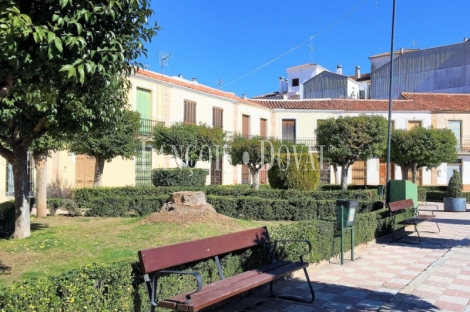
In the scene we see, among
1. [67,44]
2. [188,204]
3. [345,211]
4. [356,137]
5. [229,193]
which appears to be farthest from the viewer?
[356,137]

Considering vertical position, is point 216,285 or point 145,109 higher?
point 145,109

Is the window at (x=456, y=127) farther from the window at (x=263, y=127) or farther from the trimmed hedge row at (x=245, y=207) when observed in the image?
the trimmed hedge row at (x=245, y=207)

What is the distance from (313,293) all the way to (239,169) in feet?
81.9

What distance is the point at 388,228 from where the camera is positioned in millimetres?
10195

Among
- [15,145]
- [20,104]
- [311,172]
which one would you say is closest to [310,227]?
[20,104]

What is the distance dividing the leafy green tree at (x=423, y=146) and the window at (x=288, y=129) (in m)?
10.4

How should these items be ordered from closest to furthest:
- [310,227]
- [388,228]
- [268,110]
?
[310,227]
[388,228]
[268,110]

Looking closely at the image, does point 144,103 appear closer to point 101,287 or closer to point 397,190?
point 397,190

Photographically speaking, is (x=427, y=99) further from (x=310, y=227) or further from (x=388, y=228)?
(x=310, y=227)

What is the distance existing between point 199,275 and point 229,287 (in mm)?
553

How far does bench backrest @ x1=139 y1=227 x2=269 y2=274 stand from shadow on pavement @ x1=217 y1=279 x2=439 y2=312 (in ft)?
2.05

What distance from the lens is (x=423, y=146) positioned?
2306 centimetres

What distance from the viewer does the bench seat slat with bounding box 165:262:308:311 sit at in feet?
11.6

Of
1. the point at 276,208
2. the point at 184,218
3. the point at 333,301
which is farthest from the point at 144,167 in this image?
the point at 333,301
